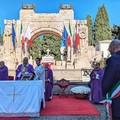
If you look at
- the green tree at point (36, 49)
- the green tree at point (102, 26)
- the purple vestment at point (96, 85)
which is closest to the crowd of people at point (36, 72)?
the purple vestment at point (96, 85)

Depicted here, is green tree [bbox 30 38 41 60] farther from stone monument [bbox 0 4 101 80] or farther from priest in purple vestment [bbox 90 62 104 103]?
priest in purple vestment [bbox 90 62 104 103]

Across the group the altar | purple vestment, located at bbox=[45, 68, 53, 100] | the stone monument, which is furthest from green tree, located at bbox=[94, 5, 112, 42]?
the altar

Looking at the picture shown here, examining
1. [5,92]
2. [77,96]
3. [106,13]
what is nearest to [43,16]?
[106,13]

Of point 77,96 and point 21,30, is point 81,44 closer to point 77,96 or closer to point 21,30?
point 21,30

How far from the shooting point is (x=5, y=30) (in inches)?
1230

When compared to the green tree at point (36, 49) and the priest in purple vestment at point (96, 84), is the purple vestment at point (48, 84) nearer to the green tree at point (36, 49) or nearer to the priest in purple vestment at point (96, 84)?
the priest in purple vestment at point (96, 84)

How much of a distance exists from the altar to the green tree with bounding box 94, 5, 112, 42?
4240cm

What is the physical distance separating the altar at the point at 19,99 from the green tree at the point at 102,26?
42398 millimetres

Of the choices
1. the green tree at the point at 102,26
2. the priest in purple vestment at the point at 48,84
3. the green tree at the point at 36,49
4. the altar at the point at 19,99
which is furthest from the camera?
the green tree at the point at 36,49

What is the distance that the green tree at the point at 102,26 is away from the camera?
47656 mm

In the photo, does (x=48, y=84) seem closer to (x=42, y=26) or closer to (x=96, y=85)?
(x=96, y=85)

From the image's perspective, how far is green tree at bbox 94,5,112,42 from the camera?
4766cm

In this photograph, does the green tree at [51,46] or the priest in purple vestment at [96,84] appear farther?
the green tree at [51,46]

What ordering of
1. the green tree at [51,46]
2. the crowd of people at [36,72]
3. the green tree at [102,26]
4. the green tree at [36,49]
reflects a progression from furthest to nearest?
the green tree at [36,49] < the green tree at [51,46] < the green tree at [102,26] < the crowd of people at [36,72]
